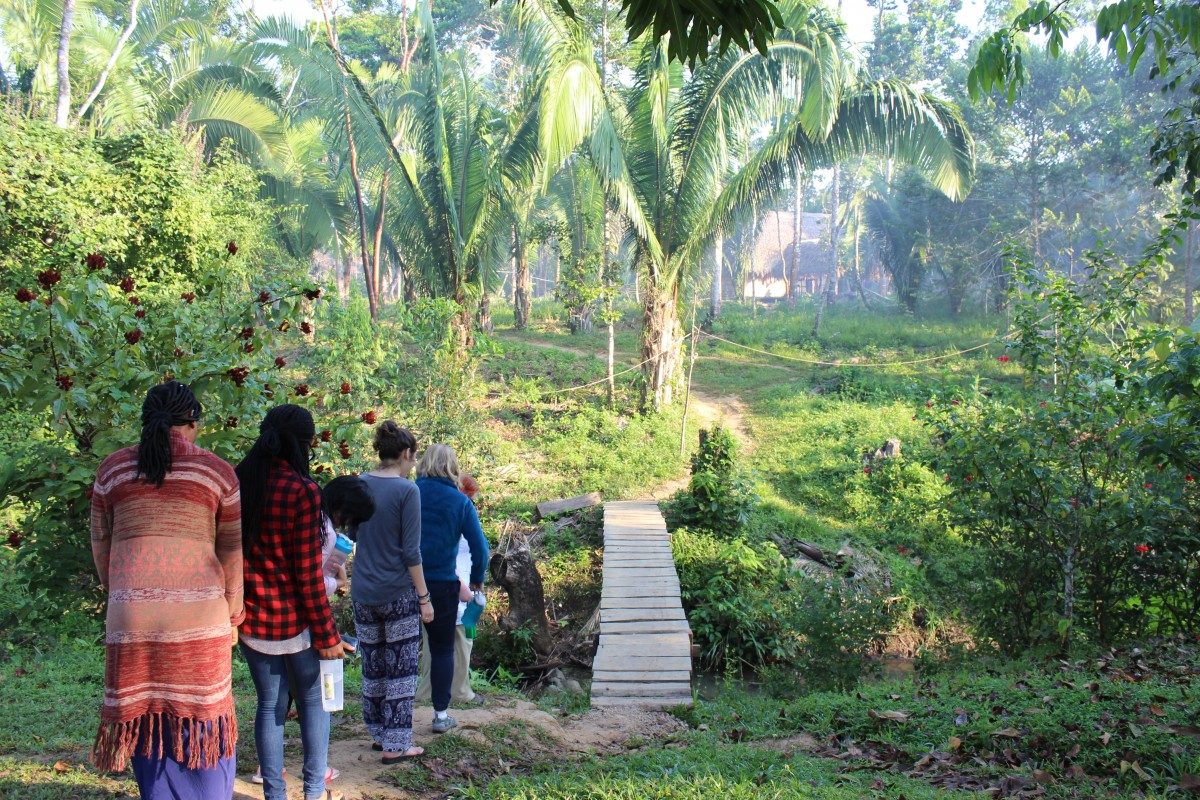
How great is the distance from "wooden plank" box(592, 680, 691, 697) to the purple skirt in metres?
3.75

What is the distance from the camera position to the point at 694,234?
14773mm

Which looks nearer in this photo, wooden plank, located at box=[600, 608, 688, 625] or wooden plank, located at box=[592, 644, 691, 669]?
wooden plank, located at box=[592, 644, 691, 669]

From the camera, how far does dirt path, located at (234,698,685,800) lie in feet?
12.9

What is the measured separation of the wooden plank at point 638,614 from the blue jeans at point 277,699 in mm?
4367

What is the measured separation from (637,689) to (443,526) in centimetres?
241

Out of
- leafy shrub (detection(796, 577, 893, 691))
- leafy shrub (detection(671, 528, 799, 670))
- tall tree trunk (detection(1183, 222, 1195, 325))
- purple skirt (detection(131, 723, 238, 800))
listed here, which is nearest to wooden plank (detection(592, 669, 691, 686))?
leafy shrub (detection(796, 577, 893, 691))

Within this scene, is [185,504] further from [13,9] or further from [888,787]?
[13,9]

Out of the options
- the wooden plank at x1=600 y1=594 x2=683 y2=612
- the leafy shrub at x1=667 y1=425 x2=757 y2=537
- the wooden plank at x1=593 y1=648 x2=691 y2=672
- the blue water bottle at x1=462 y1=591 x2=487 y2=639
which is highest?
the blue water bottle at x1=462 y1=591 x2=487 y2=639

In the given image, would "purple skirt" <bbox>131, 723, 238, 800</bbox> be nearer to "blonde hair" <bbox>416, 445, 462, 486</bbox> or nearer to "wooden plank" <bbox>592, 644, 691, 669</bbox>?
"blonde hair" <bbox>416, 445, 462, 486</bbox>

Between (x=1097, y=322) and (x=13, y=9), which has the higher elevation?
(x=13, y=9)

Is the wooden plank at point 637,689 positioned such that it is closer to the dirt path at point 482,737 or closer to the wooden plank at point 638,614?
the dirt path at point 482,737

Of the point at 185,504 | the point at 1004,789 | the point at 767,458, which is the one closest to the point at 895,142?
the point at 767,458

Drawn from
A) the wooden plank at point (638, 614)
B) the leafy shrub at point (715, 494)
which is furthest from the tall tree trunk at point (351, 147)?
the wooden plank at point (638, 614)

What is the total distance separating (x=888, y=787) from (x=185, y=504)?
10.2ft
